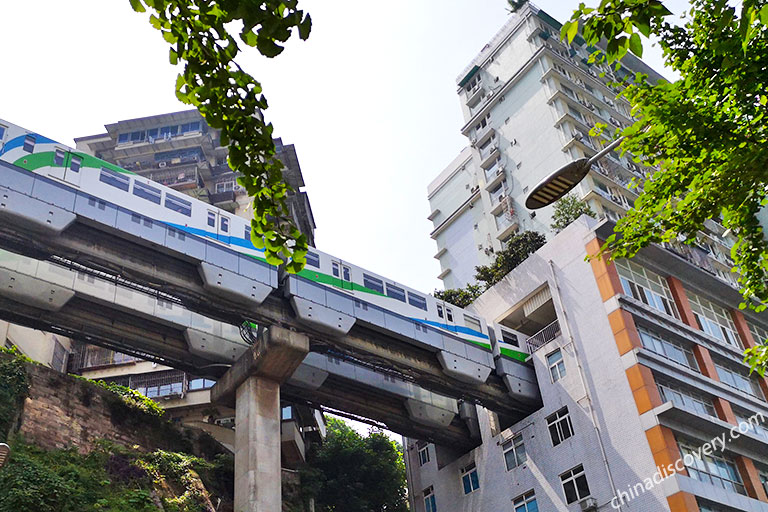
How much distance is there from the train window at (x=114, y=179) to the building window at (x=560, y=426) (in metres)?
19.8

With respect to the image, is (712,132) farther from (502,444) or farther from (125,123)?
(125,123)

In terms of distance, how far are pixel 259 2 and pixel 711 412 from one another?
32.0 metres

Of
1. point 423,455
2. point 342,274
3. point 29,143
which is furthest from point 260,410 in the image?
point 423,455

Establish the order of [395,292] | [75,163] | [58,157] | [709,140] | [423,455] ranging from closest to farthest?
1. [709,140]
2. [58,157]
3. [75,163]
4. [395,292]
5. [423,455]

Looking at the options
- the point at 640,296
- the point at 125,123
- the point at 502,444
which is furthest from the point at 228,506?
the point at 125,123

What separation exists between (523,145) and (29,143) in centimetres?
3326

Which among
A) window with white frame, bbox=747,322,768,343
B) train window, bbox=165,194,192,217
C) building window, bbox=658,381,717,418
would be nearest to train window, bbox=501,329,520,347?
building window, bbox=658,381,717,418

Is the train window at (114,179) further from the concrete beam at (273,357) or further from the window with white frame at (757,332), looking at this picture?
the window with white frame at (757,332)

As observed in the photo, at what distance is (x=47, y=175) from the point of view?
24.4m

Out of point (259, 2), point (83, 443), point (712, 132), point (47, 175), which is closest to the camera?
point (259, 2)

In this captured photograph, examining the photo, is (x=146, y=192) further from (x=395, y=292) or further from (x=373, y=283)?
(x=395, y=292)

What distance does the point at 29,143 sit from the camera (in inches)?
963

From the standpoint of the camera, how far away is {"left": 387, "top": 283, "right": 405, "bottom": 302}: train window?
1279 inches

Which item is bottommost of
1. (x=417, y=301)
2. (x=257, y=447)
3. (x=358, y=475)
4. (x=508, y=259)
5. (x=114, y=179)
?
(x=257, y=447)
